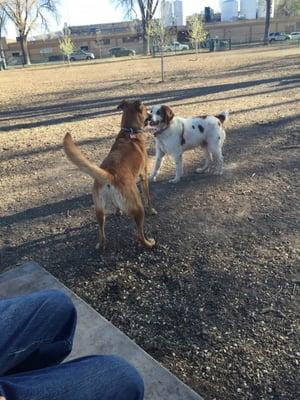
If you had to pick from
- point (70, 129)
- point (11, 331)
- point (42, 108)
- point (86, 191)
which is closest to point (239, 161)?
point (86, 191)

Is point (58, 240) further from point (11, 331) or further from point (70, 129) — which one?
point (70, 129)

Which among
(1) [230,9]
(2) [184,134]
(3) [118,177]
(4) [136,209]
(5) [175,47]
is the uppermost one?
(1) [230,9]

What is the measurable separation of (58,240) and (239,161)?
3291 mm

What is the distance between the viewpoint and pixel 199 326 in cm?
277

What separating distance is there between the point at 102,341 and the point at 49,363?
0.91 meters

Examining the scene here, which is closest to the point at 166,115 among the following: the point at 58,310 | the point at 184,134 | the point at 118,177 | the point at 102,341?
the point at 184,134

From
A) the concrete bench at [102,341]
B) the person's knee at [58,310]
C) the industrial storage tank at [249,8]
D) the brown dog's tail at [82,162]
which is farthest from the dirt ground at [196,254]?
the industrial storage tank at [249,8]

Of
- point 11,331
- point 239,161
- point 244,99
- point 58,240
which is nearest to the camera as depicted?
point 11,331

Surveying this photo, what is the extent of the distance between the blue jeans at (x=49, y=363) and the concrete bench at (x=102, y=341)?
0.76m

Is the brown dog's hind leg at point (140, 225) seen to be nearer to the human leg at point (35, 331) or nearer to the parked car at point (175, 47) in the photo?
the human leg at point (35, 331)

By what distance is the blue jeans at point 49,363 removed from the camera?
1256 mm

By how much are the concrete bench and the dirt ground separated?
8.5 inches

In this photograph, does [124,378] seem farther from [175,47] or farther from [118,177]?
[175,47]

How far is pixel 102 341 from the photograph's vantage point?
2.49 meters
